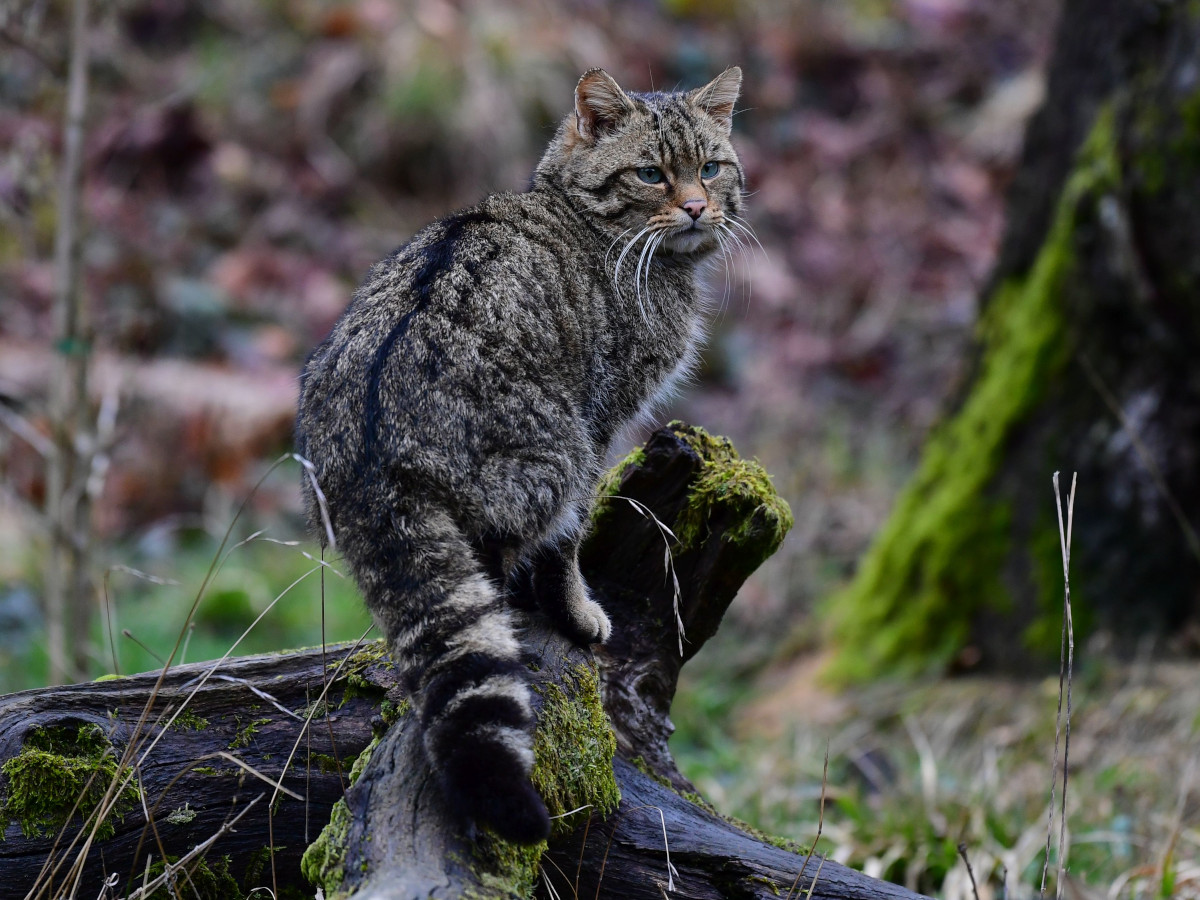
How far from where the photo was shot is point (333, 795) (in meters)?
2.68

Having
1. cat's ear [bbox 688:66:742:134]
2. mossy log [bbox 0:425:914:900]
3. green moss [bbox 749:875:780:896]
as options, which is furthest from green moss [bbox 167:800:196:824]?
cat's ear [bbox 688:66:742:134]

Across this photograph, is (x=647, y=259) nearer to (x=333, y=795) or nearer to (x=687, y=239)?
(x=687, y=239)

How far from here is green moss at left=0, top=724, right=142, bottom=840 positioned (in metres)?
2.43

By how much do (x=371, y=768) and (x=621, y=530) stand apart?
46.9 inches

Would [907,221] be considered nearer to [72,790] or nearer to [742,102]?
[742,102]

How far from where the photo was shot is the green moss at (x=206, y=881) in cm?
249

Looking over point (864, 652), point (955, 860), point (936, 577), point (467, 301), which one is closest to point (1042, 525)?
point (936, 577)

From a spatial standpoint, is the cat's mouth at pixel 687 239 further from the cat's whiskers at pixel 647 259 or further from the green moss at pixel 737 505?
the green moss at pixel 737 505

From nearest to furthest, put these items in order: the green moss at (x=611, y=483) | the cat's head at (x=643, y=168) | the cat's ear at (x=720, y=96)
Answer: the green moss at (x=611, y=483) → the cat's head at (x=643, y=168) → the cat's ear at (x=720, y=96)

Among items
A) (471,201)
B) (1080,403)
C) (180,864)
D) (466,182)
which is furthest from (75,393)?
(471,201)

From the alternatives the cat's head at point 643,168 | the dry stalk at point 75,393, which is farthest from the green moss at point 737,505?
the dry stalk at point 75,393

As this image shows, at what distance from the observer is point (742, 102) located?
1191 centimetres

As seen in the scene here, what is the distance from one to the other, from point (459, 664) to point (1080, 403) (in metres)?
4.03

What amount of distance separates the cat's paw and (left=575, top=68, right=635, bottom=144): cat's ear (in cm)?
161
